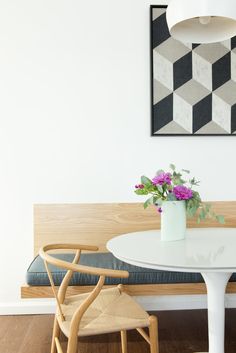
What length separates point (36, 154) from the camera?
2.75 metres

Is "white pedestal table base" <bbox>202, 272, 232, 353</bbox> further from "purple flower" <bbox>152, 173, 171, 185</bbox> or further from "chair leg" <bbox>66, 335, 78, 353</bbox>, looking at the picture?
"chair leg" <bbox>66, 335, 78, 353</bbox>

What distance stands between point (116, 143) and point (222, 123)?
2.73 ft

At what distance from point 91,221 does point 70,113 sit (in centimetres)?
84

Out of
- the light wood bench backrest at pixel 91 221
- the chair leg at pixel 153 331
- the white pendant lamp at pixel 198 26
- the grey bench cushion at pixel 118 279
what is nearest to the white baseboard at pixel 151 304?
the light wood bench backrest at pixel 91 221

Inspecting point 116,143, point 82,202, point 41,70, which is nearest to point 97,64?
point 41,70

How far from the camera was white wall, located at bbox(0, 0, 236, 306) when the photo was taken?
8.95ft

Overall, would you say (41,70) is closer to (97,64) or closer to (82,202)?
(97,64)

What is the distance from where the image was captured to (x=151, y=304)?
283cm

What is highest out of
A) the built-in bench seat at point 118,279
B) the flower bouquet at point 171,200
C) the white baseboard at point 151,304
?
the flower bouquet at point 171,200

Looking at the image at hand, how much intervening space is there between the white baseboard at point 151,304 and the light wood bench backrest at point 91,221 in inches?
17.2

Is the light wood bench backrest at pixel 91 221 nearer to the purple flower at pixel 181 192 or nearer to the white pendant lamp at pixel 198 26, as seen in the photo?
the purple flower at pixel 181 192

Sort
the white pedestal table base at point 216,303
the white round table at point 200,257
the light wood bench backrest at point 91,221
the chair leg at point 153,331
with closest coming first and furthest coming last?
the white round table at point 200,257, the chair leg at point 153,331, the white pedestal table base at point 216,303, the light wood bench backrest at point 91,221

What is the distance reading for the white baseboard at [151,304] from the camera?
2.75 m

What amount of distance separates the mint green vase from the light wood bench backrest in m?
0.89
